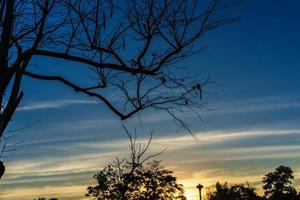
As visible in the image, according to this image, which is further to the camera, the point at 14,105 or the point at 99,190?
the point at 99,190

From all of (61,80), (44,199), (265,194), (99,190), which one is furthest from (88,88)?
(265,194)

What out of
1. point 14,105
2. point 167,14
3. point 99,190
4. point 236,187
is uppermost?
point 236,187

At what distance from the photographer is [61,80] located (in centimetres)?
886

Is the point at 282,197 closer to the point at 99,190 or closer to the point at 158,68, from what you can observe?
the point at 99,190

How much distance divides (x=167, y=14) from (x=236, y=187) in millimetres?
144037

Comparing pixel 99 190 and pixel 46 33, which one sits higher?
pixel 99 190

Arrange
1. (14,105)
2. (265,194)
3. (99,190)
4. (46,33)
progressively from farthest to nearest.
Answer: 1. (265,194)
2. (99,190)
3. (46,33)
4. (14,105)

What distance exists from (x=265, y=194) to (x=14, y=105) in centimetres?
12989

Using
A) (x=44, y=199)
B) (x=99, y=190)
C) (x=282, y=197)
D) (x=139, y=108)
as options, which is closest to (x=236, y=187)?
(x=282, y=197)

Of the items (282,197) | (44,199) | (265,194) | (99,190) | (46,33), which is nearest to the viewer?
(46,33)

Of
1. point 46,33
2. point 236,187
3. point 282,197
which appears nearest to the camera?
point 46,33

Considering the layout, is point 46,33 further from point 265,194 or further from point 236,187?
point 236,187

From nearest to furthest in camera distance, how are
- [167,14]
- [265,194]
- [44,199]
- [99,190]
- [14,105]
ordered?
Result: [14,105]
[167,14]
[99,190]
[44,199]
[265,194]

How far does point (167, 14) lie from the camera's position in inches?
344
